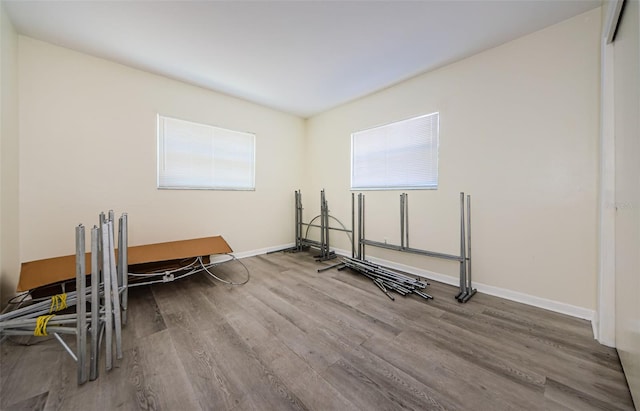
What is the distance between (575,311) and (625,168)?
1.42 meters

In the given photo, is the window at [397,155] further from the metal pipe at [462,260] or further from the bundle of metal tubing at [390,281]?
the bundle of metal tubing at [390,281]

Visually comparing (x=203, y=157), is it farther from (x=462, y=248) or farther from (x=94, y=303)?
(x=462, y=248)

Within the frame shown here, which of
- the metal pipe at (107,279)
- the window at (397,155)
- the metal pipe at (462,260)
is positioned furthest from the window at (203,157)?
the metal pipe at (462,260)

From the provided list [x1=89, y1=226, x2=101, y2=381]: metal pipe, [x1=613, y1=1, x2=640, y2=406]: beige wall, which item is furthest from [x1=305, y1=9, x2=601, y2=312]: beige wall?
[x1=89, y1=226, x2=101, y2=381]: metal pipe

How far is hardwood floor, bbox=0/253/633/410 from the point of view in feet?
4.01

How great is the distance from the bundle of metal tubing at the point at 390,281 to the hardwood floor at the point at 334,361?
0.19 m

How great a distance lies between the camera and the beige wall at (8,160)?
194cm

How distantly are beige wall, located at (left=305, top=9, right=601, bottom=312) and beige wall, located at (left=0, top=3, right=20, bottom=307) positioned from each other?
4.18 meters

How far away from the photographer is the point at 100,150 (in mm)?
2701

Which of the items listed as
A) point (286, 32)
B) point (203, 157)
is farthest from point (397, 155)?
point (203, 157)

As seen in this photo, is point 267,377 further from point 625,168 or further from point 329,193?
point 329,193

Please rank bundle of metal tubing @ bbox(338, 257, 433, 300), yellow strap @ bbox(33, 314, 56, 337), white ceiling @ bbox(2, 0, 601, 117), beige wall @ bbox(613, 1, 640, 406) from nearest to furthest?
beige wall @ bbox(613, 1, 640, 406)
yellow strap @ bbox(33, 314, 56, 337)
white ceiling @ bbox(2, 0, 601, 117)
bundle of metal tubing @ bbox(338, 257, 433, 300)

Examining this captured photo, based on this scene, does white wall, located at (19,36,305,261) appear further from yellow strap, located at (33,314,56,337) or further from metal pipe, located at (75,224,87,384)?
metal pipe, located at (75,224,87,384)

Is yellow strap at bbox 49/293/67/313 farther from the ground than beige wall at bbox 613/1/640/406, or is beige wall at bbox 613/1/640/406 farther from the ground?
beige wall at bbox 613/1/640/406
